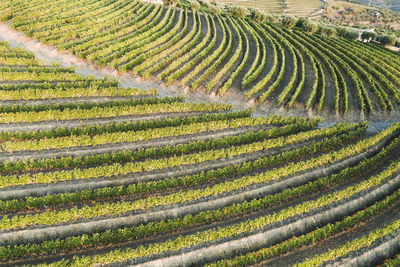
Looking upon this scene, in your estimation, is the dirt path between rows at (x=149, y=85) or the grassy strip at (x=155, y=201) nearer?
the grassy strip at (x=155, y=201)

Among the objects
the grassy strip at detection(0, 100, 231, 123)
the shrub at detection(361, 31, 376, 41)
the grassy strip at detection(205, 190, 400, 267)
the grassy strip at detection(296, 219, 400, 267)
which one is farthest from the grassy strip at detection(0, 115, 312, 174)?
the shrub at detection(361, 31, 376, 41)

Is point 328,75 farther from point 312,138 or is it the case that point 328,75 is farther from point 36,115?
point 36,115

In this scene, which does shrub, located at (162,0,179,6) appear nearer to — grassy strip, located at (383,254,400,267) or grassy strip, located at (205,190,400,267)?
grassy strip, located at (205,190,400,267)

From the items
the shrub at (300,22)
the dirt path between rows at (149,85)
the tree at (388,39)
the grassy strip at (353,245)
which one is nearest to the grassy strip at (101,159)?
the dirt path between rows at (149,85)

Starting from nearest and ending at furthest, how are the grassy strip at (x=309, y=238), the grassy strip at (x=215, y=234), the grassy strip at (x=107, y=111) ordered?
the grassy strip at (x=215, y=234), the grassy strip at (x=309, y=238), the grassy strip at (x=107, y=111)

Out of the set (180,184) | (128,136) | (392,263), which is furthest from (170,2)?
(392,263)

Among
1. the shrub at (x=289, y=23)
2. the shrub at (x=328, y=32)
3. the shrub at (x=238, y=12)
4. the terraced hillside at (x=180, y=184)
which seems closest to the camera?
the terraced hillside at (x=180, y=184)

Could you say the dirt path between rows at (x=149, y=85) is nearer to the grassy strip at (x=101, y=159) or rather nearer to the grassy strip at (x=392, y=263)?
the grassy strip at (x=101, y=159)
